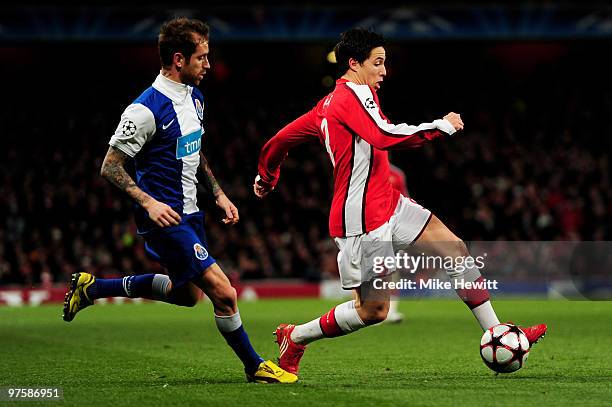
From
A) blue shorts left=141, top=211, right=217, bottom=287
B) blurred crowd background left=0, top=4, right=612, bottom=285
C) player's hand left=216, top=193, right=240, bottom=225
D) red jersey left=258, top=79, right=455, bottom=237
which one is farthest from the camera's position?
blurred crowd background left=0, top=4, right=612, bottom=285

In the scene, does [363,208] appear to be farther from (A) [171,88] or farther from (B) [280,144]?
(A) [171,88]

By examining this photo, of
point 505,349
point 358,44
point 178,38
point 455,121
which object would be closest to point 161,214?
point 178,38

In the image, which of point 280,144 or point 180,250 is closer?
point 180,250

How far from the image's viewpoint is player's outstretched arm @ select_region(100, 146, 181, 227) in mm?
6094

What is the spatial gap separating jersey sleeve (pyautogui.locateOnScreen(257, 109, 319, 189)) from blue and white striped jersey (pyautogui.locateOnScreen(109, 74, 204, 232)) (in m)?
0.62

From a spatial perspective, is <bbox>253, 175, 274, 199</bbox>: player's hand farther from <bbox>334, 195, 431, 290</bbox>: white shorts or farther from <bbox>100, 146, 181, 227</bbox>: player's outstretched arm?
<bbox>100, 146, 181, 227</bbox>: player's outstretched arm

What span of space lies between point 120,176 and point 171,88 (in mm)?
658

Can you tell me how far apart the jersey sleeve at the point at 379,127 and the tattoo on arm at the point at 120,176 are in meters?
1.32

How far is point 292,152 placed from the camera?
22.4 metres

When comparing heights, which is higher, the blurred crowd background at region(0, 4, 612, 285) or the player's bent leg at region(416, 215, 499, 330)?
the blurred crowd background at region(0, 4, 612, 285)

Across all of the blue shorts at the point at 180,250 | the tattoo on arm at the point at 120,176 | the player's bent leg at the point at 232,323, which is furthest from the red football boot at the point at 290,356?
the tattoo on arm at the point at 120,176

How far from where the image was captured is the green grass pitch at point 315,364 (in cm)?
581

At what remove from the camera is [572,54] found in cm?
2631

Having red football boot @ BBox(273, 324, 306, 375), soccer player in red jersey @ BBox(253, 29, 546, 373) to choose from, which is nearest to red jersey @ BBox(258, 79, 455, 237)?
soccer player in red jersey @ BBox(253, 29, 546, 373)
